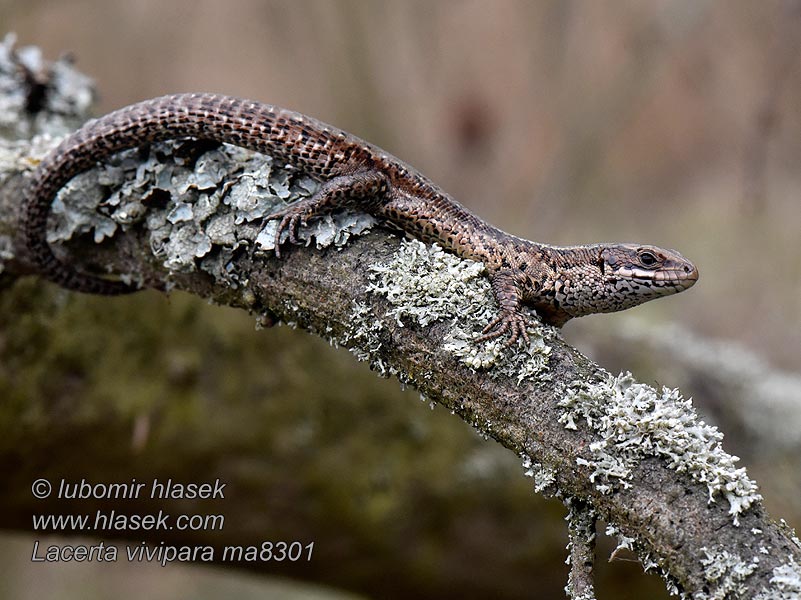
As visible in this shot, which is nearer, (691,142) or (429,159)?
(429,159)

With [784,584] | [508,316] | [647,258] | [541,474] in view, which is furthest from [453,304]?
[647,258]

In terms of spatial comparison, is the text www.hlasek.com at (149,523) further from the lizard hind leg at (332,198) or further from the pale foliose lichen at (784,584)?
the pale foliose lichen at (784,584)

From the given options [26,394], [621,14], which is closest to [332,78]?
[621,14]

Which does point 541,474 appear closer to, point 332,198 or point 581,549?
point 581,549

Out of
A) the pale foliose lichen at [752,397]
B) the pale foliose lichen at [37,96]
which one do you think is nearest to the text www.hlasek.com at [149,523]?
the pale foliose lichen at [37,96]

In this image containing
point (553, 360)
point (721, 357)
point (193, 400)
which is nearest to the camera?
point (553, 360)

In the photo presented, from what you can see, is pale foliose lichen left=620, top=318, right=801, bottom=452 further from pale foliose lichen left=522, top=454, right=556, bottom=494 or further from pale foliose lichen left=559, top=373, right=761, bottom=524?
pale foliose lichen left=522, top=454, right=556, bottom=494

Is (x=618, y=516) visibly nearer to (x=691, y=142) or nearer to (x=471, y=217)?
(x=471, y=217)

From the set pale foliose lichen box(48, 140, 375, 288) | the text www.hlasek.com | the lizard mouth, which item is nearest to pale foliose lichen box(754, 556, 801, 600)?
pale foliose lichen box(48, 140, 375, 288)
